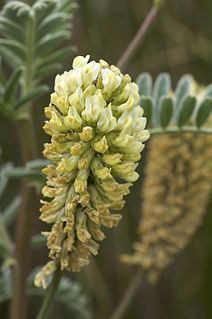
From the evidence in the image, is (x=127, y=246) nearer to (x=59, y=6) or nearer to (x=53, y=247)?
(x=59, y=6)

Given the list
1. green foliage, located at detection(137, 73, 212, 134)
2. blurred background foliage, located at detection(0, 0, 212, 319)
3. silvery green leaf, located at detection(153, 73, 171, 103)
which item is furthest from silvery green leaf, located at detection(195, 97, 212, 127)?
blurred background foliage, located at detection(0, 0, 212, 319)

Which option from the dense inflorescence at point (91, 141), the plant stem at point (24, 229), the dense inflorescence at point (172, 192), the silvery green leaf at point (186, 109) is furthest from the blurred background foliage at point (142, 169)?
the dense inflorescence at point (91, 141)

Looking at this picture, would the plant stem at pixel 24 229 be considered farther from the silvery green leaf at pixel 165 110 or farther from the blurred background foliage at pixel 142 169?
the blurred background foliage at pixel 142 169

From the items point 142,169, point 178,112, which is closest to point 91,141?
point 178,112

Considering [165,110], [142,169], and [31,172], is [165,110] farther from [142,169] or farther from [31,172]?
[142,169]

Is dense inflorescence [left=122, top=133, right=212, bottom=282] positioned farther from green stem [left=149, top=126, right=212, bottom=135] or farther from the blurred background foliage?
the blurred background foliage
